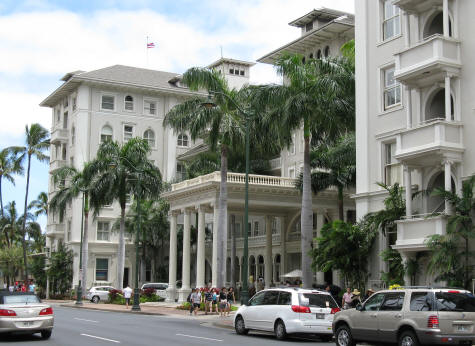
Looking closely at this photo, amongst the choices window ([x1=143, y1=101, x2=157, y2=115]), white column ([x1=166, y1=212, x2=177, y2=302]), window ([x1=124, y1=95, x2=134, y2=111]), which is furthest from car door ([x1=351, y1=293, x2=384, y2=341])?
window ([x1=143, y1=101, x2=157, y2=115])

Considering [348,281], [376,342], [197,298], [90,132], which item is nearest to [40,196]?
[90,132]

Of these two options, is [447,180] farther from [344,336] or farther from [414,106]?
[344,336]

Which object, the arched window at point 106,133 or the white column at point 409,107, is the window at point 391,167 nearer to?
the white column at point 409,107

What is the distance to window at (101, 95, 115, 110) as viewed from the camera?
244ft

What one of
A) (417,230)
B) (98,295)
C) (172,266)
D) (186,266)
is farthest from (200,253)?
(417,230)

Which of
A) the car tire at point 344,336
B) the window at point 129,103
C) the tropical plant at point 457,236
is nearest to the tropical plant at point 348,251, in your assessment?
the tropical plant at point 457,236

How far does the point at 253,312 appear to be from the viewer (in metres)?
23.6

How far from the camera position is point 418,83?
95.5 feet

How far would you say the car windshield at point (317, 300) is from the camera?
22.1m

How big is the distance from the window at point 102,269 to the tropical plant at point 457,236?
50.8 m

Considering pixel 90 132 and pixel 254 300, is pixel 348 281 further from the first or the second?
pixel 90 132

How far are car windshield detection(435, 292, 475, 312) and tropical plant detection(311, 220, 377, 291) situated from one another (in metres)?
14.2

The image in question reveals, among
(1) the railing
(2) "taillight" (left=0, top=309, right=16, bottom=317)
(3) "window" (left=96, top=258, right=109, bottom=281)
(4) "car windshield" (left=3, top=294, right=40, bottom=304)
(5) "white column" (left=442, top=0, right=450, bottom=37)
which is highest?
(5) "white column" (left=442, top=0, right=450, bottom=37)

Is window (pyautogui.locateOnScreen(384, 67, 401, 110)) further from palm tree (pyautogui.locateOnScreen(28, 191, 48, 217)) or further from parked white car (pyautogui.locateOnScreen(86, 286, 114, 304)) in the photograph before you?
palm tree (pyautogui.locateOnScreen(28, 191, 48, 217))
